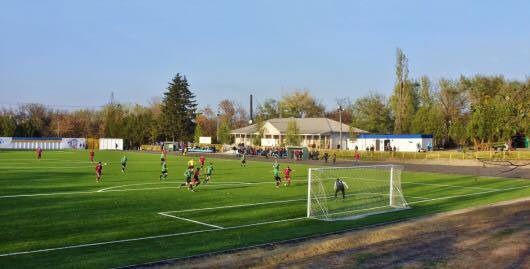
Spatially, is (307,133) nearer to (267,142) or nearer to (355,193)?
(267,142)

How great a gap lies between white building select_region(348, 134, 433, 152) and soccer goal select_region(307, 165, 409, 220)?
44.9 meters

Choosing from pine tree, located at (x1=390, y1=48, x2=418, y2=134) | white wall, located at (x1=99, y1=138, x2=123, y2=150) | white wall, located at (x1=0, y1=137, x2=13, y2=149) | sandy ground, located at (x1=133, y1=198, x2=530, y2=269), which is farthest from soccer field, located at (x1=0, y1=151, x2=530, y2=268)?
white wall, located at (x1=99, y1=138, x2=123, y2=150)

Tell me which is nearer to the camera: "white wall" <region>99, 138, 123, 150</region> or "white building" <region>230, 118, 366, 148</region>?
"white building" <region>230, 118, 366, 148</region>

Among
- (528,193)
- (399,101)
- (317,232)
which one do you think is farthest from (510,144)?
(399,101)

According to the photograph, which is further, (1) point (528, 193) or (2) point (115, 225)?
(1) point (528, 193)

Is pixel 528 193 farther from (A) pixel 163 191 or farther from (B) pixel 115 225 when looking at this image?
(B) pixel 115 225

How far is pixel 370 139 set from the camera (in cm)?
7969

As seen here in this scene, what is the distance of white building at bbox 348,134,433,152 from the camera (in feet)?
240

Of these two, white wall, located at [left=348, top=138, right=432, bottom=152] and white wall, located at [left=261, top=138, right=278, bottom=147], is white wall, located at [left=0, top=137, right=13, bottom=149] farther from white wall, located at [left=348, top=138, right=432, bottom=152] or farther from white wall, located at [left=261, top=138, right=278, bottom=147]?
white wall, located at [left=348, top=138, right=432, bottom=152]

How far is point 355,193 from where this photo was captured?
2741cm

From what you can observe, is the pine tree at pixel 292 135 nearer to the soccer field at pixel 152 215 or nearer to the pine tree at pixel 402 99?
the pine tree at pixel 402 99

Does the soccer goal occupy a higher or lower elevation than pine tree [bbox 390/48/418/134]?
lower

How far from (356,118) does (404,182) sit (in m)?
73.0

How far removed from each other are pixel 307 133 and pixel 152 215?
75.5 meters
